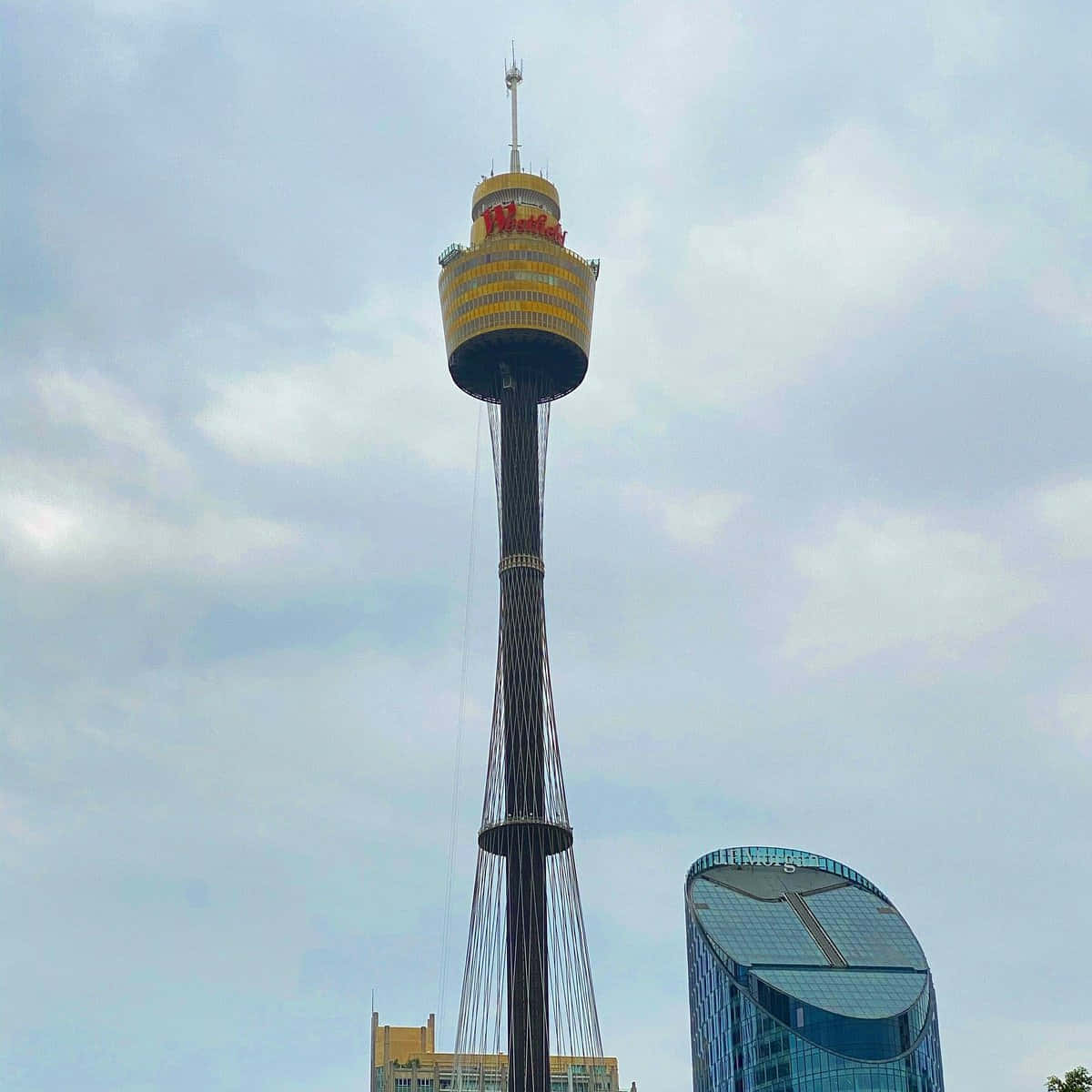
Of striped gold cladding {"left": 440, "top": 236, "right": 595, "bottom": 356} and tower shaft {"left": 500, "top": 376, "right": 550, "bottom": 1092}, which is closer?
tower shaft {"left": 500, "top": 376, "right": 550, "bottom": 1092}

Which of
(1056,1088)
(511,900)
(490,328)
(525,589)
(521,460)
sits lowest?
(1056,1088)

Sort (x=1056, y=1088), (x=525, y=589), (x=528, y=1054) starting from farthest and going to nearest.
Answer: (x=525, y=589)
(x=528, y=1054)
(x=1056, y=1088)

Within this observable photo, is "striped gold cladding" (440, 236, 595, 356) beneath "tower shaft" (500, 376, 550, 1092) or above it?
above

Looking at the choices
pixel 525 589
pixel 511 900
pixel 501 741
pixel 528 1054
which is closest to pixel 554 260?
pixel 525 589

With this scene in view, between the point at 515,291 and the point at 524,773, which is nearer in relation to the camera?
the point at 524,773

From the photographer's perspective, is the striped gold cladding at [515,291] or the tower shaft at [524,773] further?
the striped gold cladding at [515,291]

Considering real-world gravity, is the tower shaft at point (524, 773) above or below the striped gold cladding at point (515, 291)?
below

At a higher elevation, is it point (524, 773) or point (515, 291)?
point (515, 291)

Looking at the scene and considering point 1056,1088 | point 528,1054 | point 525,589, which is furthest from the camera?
point 525,589

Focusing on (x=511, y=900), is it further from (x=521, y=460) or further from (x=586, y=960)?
(x=521, y=460)

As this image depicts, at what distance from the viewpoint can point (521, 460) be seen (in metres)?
196

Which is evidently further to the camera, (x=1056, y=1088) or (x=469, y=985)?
(x=469, y=985)

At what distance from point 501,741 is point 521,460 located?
31680 millimetres

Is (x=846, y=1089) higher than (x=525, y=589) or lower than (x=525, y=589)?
lower
